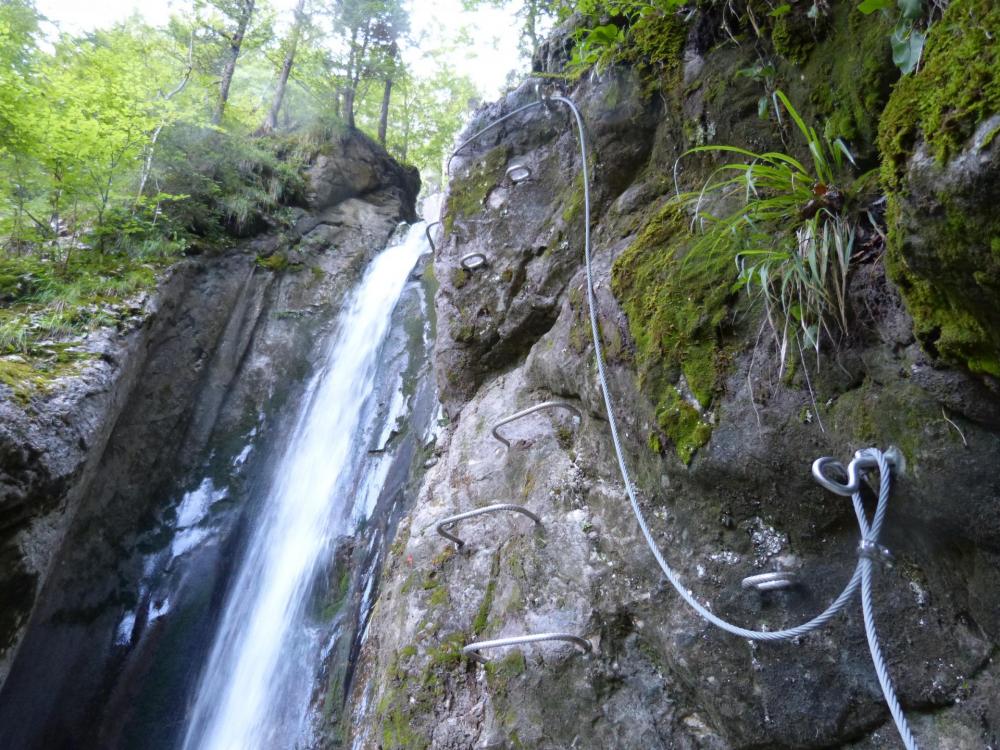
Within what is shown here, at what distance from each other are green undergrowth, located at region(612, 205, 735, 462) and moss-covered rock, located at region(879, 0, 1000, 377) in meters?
0.75

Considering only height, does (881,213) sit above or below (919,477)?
above

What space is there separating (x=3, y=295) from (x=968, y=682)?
323 inches

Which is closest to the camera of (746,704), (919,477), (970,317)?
(970,317)

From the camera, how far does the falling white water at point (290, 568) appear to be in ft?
15.7

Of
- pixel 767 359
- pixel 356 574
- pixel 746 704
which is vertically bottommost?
pixel 746 704

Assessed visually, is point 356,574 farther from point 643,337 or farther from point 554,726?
point 643,337

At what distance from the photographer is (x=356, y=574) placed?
523cm

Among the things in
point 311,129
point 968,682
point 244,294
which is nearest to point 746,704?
point 968,682

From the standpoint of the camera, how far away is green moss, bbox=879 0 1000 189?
4.45 ft

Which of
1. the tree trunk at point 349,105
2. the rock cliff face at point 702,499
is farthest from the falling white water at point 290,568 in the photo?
the tree trunk at point 349,105

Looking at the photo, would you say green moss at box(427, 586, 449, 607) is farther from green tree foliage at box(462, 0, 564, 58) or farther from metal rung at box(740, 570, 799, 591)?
green tree foliage at box(462, 0, 564, 58)

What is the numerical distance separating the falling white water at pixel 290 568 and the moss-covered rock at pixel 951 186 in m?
4.92

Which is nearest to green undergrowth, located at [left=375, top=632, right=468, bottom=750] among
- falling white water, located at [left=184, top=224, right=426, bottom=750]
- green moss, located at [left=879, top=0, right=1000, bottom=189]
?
falling white water, located at [left=184, top=224, right=426, bottom=750]

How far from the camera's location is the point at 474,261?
15.3 feet
